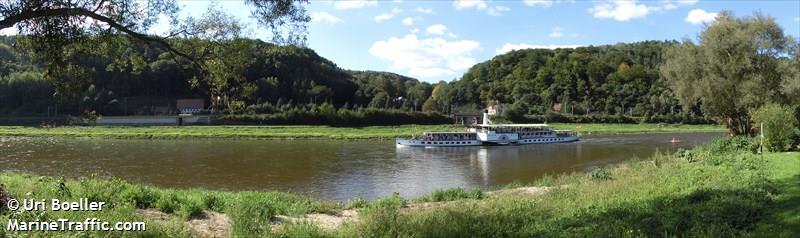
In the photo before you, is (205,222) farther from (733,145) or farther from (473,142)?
(473,142)

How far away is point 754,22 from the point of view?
1688 inches

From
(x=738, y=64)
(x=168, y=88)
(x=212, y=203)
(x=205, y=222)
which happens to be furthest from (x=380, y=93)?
(x=205, y=222)

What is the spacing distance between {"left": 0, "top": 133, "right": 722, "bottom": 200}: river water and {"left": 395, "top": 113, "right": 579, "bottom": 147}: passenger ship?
4.66 meters

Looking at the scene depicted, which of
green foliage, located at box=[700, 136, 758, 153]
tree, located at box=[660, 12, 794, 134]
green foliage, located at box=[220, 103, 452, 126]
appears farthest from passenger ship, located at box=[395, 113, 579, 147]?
green foliage, located at box=[220, 103, 452, 126]

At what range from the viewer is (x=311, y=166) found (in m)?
38.4

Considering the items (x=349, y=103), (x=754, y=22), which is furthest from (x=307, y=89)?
(x=754, y=22)

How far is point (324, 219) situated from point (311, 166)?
911 inches

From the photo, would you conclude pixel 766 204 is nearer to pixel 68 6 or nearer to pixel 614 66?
pixel 68 6

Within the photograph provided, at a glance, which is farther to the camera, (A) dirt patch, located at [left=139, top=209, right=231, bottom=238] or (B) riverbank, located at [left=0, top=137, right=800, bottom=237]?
(A) dirt patch, located at [left=139, top=209, right=231, bottom=238]

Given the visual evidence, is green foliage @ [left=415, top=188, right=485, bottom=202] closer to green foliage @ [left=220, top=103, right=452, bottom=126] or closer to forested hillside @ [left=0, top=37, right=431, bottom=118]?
forested hillside @ [left=0, top=37, right=431, bottom=118]

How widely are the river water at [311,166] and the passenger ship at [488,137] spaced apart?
466 cm

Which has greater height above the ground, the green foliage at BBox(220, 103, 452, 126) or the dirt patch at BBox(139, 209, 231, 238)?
the green foliage at BBox(220, 103, 452, 126)

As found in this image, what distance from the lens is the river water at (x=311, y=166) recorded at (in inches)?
1180

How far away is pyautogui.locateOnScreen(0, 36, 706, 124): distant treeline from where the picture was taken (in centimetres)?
11532
